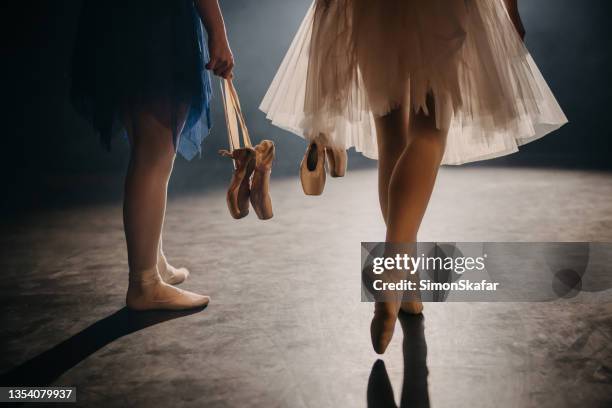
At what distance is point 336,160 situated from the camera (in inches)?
56.7

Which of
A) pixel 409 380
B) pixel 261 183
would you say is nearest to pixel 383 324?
pixel 409 380

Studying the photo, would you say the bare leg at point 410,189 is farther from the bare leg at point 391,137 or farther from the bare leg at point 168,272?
the bare leg at point 168,272

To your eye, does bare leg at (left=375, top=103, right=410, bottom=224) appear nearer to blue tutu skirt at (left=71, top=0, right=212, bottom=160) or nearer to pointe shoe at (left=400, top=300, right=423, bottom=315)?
pointe shoe at (left=400, top=300, right=423, bottom=315)

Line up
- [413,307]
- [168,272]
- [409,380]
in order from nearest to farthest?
1. [409,380]
2. [413,307]
3. [168,272]

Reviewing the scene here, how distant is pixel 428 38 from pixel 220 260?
1.08 metres

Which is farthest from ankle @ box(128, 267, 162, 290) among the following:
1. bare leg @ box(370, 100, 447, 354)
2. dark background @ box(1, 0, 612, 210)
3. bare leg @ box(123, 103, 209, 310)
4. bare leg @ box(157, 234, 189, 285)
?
dark background @ box(1, 0, 612, 210)

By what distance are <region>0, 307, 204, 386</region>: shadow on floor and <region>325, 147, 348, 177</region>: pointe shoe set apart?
0.50m

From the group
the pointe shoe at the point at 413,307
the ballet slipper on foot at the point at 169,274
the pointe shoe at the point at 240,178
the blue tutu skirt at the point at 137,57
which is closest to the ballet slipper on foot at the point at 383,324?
the pointe shoe at the point at 413,307

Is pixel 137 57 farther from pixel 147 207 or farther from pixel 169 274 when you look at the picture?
pixel 169 274

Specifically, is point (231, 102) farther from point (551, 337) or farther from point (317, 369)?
point (551, 337)

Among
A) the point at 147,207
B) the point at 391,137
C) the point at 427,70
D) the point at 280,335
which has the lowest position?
the point at 280,335

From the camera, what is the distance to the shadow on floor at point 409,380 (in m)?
0.93

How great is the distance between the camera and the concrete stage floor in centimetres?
97

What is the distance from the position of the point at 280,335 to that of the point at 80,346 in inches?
16.9
